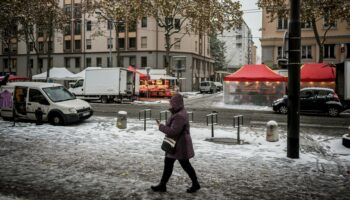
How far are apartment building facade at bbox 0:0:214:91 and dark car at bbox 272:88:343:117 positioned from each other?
33401mm

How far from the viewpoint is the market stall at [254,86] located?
27.2 m

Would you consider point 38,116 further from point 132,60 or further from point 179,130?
point 132,60

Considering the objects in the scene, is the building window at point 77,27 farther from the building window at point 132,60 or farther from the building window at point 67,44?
the building window at point 132,60

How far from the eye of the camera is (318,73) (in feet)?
91.4

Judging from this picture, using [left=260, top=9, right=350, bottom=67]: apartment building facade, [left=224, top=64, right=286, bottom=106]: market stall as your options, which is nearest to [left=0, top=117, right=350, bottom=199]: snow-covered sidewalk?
[left=224, top=64, right=286, bottom=106]: market stall

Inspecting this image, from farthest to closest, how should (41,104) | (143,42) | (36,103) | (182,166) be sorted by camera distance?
(143,42)
(36,103)
(41,104)
(182,166)

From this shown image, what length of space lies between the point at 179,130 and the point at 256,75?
21902mm

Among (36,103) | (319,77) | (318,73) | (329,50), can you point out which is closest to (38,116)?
(36,103)

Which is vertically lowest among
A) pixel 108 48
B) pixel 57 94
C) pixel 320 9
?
pixel 57 94

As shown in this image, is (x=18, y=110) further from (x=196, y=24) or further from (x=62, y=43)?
(x=62, y=43)

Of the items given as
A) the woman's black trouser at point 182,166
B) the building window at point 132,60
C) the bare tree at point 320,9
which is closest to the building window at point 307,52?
the bare tree at point 320,9

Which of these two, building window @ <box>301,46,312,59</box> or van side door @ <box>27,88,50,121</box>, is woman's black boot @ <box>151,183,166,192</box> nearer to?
van side door @ <box>27,88,50,121</box>

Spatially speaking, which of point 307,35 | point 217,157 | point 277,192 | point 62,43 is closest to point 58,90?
point 217,157

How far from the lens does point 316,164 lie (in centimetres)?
913
